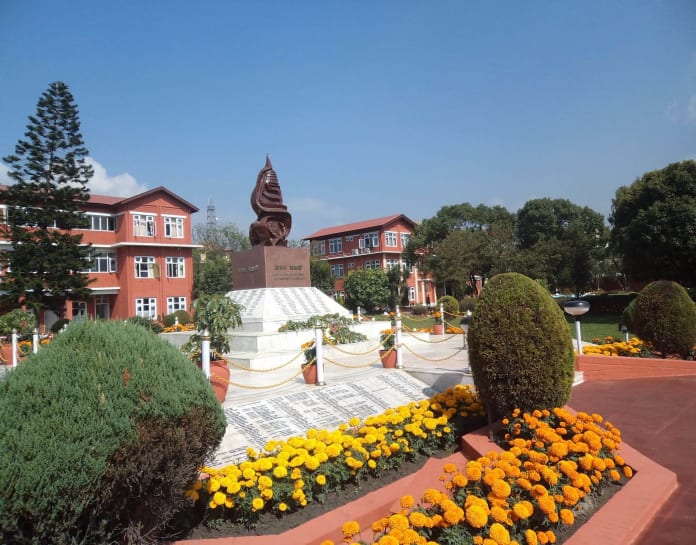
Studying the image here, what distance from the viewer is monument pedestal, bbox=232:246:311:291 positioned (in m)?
14.8

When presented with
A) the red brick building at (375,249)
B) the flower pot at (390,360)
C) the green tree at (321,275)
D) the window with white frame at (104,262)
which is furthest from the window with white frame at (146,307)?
the flower pot at (390,360)

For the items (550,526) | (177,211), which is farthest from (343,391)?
(177,211)

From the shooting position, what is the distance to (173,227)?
32.1m

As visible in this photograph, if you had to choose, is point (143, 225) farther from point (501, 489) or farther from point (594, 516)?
point (594, 516)

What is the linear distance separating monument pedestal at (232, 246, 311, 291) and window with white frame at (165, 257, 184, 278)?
58.2ft

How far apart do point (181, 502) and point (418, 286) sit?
45.0 m

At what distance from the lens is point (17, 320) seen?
16219mm

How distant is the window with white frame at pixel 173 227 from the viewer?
31.8 meters

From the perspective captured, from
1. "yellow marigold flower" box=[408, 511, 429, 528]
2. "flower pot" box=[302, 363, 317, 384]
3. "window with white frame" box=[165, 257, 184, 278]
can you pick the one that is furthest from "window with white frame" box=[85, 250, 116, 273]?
"yellow marigold flower" box=[408, 511, 429, 528]

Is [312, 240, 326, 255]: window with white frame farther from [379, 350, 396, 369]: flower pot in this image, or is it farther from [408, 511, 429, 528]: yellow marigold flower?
[408, 511, 429, 528]: yellow marigold flower

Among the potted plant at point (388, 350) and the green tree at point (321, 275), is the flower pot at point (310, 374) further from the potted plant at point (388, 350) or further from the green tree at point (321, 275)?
the green tree at point (321, 275)

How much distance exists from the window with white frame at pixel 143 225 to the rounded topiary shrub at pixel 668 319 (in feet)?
95.6

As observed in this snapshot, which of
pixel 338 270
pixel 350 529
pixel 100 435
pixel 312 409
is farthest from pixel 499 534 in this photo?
pixel 338 270

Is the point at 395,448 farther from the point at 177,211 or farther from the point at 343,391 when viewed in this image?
the point at 177,211
